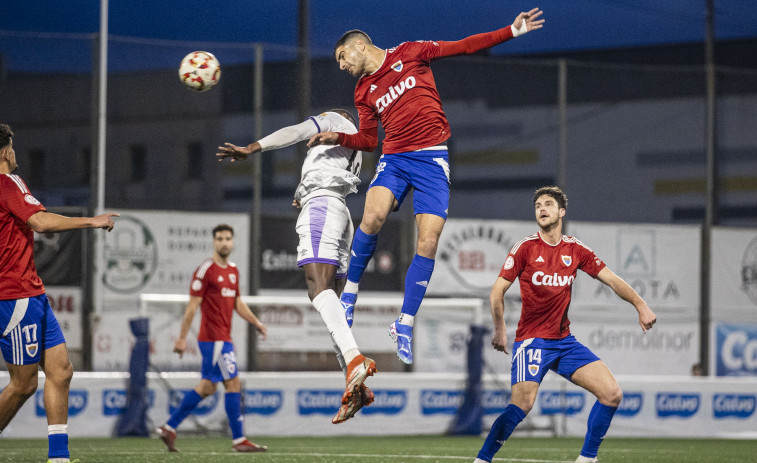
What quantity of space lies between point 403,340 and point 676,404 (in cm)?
1146

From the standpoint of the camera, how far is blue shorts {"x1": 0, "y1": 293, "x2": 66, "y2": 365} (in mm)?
7645

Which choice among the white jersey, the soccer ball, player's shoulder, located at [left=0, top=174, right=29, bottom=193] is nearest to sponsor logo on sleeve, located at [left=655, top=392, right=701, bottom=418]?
the white jersey

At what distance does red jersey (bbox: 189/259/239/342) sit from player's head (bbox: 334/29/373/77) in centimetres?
514

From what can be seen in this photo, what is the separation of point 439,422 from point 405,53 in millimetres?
9945

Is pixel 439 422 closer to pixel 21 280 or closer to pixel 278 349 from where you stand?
pixel 278 349

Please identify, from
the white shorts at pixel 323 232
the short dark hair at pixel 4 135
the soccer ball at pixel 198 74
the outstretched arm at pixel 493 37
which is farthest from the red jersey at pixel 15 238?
the outstretched arm at pixel 493 37

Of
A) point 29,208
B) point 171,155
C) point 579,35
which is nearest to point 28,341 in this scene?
point 29,208

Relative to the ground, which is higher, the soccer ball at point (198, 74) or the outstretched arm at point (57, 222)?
the soccer ball at point (198, 74)

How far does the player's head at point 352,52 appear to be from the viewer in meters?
7.95

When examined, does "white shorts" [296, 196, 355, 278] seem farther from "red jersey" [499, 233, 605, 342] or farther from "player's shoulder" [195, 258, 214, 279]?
"player's shoulder" [195, 258, 214, 279]

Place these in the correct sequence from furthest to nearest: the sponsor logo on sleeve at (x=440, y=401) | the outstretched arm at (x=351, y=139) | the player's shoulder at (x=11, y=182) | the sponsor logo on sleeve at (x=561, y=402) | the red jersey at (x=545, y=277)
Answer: the sponsor logo on sleeve at (x=561, y=402), the sponsor logo on sleeve at (x=440, y=401), the red jersey at (x=545, y=277), the player's shoulder at (x=11, y=182), the outstretched arm at (x=351, y=139)

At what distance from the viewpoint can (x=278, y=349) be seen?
17172 mm

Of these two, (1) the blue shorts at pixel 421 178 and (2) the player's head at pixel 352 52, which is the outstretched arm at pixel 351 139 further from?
(2) the player's head at pixel 352 52

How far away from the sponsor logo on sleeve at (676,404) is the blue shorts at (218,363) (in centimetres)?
836
